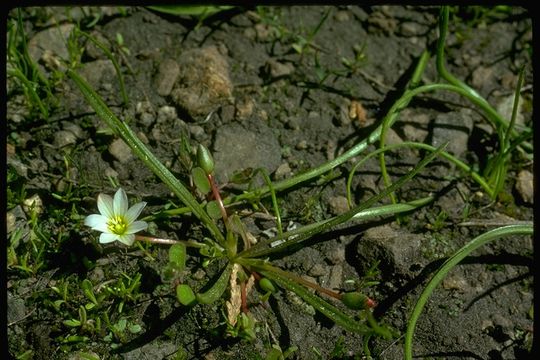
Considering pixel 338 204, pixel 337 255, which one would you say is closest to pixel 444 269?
pixel 337 255

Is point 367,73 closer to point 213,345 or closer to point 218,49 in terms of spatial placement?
point 218,49

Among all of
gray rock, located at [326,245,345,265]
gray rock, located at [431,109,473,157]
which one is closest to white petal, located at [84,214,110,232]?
gray rock, located at [326,245,345,265]

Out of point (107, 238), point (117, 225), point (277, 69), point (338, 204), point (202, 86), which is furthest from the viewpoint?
point (277, 69)

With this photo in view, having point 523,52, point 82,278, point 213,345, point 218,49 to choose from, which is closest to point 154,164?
point 82,278

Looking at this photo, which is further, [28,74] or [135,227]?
[28,74]

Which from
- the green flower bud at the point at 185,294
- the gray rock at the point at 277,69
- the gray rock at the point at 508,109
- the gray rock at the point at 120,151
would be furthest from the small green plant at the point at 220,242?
the gray rock at the point at 277,69

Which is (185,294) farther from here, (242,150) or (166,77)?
Result: (166,77)
